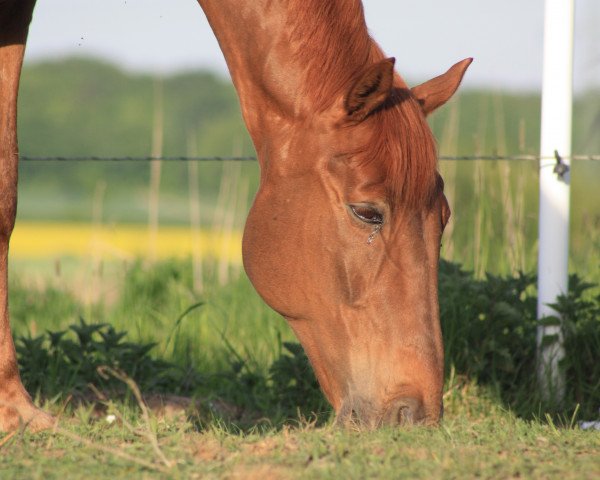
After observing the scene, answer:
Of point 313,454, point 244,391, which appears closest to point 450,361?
point 244,391

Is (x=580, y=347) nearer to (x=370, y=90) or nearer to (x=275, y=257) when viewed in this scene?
(x=275, y=257)

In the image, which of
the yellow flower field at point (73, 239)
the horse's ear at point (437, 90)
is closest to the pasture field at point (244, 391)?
the horse's ear at point (437, 90)

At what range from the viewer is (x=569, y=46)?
415 cm

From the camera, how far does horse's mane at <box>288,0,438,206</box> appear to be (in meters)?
2.69

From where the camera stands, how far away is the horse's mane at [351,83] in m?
2.69

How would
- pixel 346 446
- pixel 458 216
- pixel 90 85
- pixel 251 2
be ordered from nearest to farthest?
pixel 346 446, pixel 251 2, pixel 458 216, pixel 90 85

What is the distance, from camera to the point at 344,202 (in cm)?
276

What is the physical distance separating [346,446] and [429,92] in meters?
1.38

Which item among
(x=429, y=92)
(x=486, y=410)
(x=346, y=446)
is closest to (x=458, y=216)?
(x=486, y=410)

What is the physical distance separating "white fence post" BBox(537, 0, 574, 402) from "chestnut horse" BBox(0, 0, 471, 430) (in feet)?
4.12

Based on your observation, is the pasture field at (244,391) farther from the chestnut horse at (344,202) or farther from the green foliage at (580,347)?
the chestnut horse at (344,202)

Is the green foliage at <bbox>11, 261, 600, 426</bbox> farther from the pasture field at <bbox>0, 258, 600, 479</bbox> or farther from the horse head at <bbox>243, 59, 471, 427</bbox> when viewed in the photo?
the horse head at <bbox>243, 59, 471, 427</bbox>

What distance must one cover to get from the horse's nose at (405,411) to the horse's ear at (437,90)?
3.37 ft

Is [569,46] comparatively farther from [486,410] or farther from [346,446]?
[346,446]
